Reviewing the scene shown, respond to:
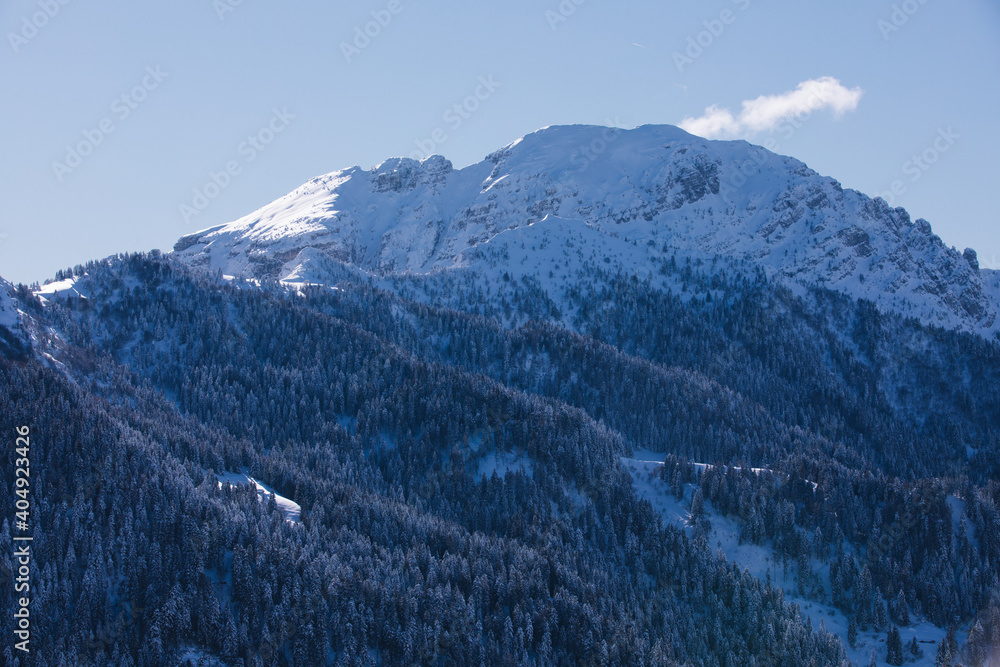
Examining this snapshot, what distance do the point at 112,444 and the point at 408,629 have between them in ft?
211

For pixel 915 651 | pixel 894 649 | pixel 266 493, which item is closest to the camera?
pixel 915 651

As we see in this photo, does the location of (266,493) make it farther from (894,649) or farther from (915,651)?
(915,651)

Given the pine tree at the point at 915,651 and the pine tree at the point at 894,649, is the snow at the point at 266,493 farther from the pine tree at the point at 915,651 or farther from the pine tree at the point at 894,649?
the pine tree at the point at 915,651

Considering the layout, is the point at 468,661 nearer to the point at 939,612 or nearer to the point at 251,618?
the point at 251,618

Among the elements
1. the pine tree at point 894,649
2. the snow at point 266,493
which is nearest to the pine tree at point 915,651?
the pine tree at point 894,649

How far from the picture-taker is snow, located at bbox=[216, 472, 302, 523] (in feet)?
591

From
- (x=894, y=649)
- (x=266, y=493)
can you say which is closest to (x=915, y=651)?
(x=894, y=649)

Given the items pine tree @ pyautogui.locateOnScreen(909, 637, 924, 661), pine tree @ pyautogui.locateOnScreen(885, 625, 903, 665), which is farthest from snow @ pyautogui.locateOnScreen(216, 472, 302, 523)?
pine tree @ pyautogui.locateOnScreen(909, 637, 924, 661)

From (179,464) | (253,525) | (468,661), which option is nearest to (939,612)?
(468,661)

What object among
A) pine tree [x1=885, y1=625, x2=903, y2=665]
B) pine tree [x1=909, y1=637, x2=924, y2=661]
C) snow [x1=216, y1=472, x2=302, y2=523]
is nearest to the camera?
snow [x1=216, y1=472, x2=302, y2=523]

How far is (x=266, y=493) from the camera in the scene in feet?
613

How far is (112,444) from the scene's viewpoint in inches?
6870

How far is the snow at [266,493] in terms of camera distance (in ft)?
591

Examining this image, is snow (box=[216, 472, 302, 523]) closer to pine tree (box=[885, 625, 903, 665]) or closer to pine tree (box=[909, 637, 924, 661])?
pine tree (box=[885, 625, 903, 665])
